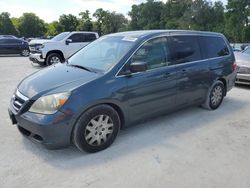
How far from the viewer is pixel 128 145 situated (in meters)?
3.79

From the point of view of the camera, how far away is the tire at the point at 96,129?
333 cm

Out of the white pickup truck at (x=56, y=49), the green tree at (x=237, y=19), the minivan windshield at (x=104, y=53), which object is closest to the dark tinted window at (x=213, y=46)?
the minivan windshield at (x=104, y=53)

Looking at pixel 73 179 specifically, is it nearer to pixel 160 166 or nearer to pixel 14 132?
pixel 160 166

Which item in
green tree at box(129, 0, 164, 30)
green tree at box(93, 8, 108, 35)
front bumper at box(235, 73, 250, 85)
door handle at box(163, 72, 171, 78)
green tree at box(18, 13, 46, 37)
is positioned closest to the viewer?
door handle at box(163, 72, 171, 78)

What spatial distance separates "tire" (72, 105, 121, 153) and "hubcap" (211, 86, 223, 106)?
8.44ft

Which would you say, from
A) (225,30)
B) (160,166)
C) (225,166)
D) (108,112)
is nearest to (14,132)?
(108,112)

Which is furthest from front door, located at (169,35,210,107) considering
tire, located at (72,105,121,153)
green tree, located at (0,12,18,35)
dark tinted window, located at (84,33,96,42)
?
green tree, located at (0,12,18,35)

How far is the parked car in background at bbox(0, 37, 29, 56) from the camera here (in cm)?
1719

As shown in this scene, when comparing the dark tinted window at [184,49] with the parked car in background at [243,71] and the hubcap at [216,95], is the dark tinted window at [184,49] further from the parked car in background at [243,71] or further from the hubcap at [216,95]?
the parked car in background at [243,71]

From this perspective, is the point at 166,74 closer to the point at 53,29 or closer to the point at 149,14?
the point at 53,29

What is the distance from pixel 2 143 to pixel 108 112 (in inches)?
65.0

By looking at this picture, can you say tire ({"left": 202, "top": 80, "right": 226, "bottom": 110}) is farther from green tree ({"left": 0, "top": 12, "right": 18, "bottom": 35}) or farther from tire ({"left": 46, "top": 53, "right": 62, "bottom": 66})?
green tree ({"left": 0, "top": 12, "right": 18, "bottom": 35})

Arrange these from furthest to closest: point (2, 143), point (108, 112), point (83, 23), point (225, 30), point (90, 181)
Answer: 1. point (83, 23)
2. point (225, 30)
3. point (2, 143)
4. point (108, 112)
5. point (90, 181)

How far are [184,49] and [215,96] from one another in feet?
4.64
